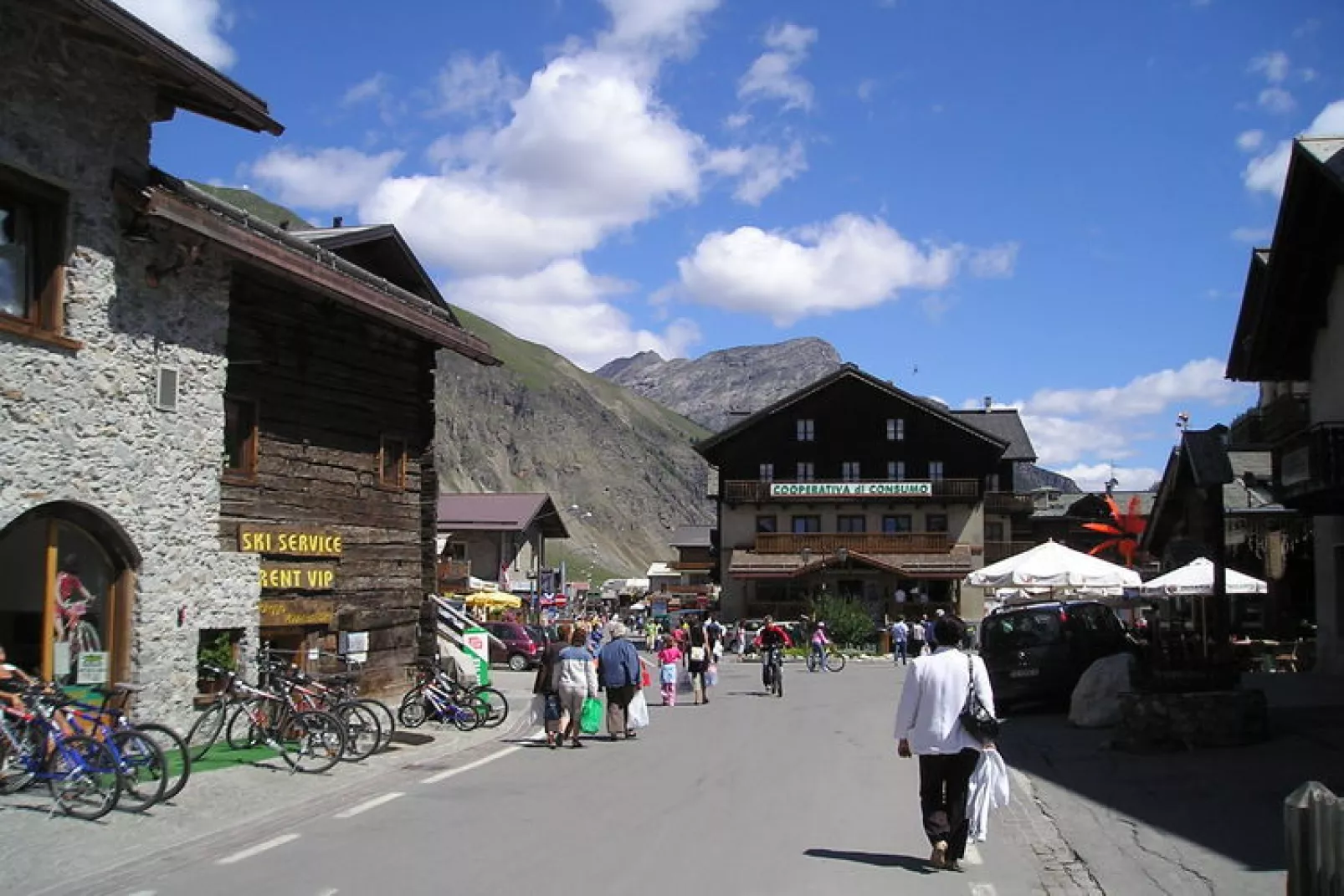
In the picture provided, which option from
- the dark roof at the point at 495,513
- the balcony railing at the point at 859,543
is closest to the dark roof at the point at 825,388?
the balcony railing at the point at 859,543

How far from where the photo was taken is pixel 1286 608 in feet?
107

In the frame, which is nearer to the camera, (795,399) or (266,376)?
(266,376)

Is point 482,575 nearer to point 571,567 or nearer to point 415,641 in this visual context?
point 415,641

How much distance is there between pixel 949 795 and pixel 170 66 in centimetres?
1135

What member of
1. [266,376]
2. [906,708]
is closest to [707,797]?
[906,708]

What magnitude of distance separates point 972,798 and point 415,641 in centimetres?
1590

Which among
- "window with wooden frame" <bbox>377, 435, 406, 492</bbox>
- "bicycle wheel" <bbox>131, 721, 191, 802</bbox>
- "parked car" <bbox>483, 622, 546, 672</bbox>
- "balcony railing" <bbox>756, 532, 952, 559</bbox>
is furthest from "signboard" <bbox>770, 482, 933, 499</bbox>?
"bicycle wheel" <bbox>131, 721, 191, 802</bbox>

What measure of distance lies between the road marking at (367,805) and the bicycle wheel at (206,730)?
2798 mm

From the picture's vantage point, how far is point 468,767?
1537cm

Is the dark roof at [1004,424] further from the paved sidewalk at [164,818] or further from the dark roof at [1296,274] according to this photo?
the paved sidewalk at [164,818]

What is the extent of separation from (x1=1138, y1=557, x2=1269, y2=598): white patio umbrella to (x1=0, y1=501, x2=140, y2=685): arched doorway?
67.2 feet

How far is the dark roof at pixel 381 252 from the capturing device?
22469mm

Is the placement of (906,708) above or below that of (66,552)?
below

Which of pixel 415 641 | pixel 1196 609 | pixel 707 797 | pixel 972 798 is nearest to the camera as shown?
pixel 972 798
